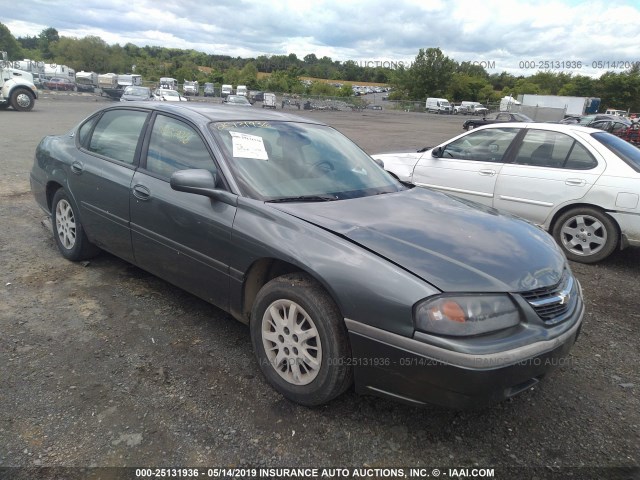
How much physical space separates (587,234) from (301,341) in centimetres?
415

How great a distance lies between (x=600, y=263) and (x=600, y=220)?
0.51 metres

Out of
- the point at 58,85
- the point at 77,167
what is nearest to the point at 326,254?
the point at 77,167

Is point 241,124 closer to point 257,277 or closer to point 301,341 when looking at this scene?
point 257,277

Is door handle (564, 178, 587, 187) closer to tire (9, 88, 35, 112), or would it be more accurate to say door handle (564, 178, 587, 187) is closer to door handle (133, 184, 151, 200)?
door handle (133, 184, 151, 200)

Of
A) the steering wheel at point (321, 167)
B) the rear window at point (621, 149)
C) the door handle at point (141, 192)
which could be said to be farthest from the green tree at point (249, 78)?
the steering wheel at point (321, 167)

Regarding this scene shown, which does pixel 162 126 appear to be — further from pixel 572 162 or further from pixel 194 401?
pixel 572 162

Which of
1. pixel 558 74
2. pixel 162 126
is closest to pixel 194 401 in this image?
pixel 162 126

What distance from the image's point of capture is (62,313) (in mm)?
3598

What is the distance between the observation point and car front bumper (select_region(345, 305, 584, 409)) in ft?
7.10

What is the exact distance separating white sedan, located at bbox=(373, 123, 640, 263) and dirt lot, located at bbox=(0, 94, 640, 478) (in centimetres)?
170

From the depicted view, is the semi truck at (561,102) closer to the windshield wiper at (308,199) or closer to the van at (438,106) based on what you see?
the van at (438,106)

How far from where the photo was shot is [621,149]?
5.50 metres

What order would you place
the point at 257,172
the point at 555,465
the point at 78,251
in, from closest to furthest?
the point at 555,465 → the point at 257,172 → the point at 78,251

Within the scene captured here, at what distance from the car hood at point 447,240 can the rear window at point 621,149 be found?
2.87m
